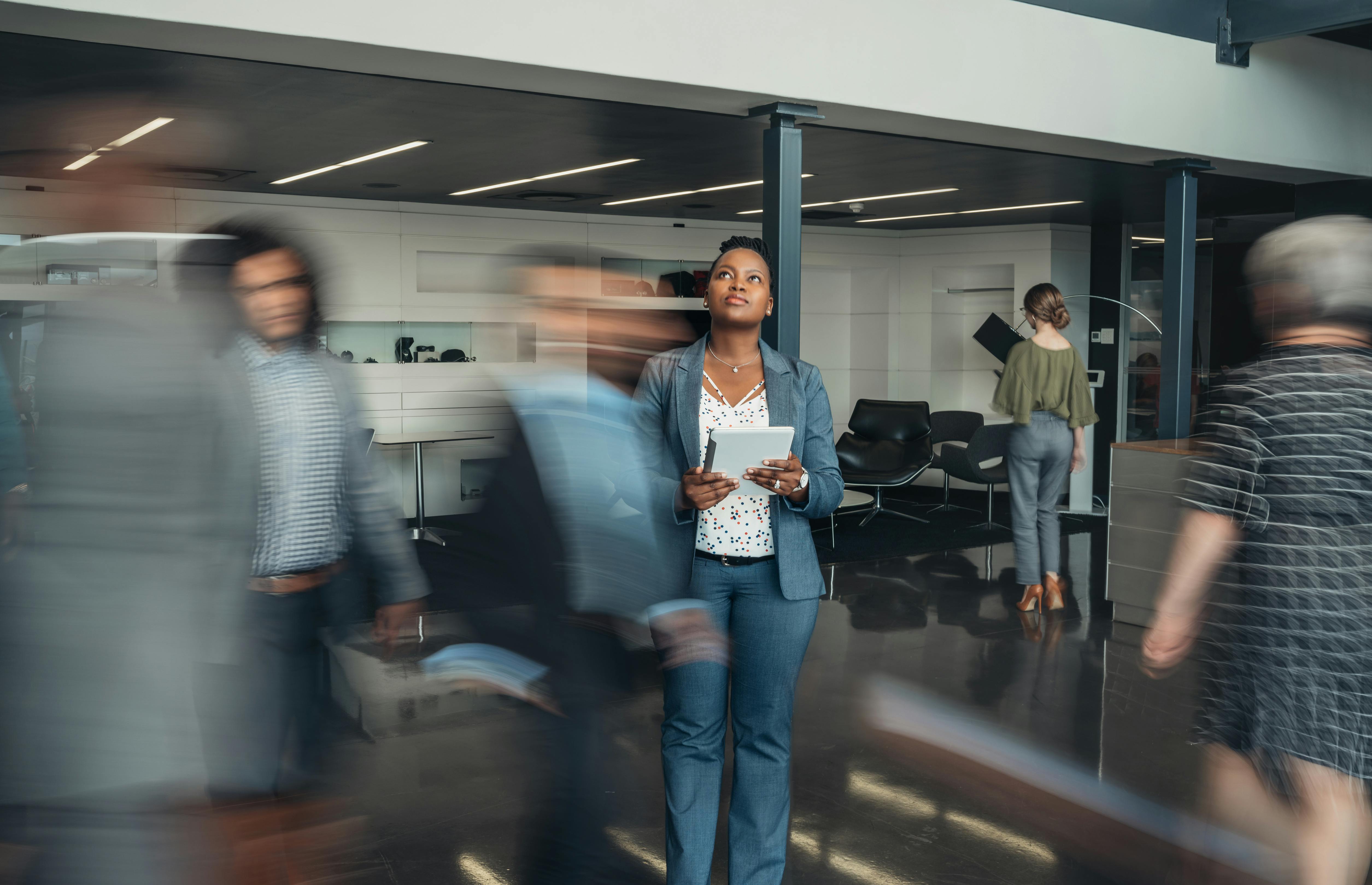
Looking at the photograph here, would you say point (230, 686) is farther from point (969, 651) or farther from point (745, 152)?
point (745, 152)

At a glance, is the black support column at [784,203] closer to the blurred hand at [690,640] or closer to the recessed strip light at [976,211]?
the blurred hand at [690,640]

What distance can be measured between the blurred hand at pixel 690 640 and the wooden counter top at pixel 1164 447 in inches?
152

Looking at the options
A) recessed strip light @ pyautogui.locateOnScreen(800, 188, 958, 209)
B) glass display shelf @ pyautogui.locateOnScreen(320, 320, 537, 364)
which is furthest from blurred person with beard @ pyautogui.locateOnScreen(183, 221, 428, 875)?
recessed strip light @ pyautogui.locateOnScreen(800, 188, 958, 209)

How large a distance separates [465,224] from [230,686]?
8.19 meters

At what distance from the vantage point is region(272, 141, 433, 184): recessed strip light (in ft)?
20.5

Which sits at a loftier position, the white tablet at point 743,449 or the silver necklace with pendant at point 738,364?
the silver necklace with pendant at point 738,364

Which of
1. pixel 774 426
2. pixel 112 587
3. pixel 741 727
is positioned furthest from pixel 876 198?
pixel 112 587

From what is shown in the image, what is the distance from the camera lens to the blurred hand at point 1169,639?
8.07 feet

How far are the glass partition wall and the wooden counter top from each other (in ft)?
14.2

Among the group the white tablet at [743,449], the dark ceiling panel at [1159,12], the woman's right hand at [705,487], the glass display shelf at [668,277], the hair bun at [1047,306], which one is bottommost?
the woman's right hand at [705,487]

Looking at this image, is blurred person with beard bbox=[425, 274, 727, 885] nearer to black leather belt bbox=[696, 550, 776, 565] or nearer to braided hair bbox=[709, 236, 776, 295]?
black leather belt bbox=[696, 550, 776, 565]

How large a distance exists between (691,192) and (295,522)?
21.7 feet

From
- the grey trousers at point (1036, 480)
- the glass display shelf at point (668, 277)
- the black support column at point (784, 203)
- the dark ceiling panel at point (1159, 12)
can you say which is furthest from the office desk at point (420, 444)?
the dark ceiling panel at point (1159, 12)

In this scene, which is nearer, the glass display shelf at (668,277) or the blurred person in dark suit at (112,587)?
the blurred person in dark suit at (112,587)
